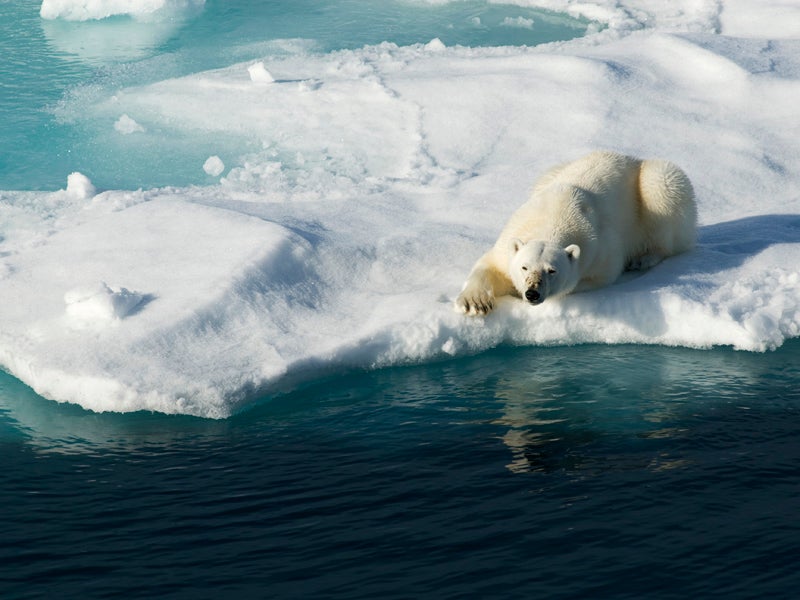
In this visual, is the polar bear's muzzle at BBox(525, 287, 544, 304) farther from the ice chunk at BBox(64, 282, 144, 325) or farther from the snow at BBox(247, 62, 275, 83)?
the snow at BBox(247, 62, 275, 83)

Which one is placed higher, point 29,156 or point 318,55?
point 318,55

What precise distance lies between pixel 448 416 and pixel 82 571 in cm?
190

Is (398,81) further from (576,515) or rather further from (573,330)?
(576,515)

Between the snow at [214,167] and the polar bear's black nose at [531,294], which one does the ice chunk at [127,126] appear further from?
the polar bear's black nose at [531,294]

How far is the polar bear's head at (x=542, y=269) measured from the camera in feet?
19.1

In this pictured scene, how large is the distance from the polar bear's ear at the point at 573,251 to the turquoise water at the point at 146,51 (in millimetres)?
3642

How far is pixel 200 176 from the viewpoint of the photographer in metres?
8.70

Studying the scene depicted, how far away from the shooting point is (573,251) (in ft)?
19.6

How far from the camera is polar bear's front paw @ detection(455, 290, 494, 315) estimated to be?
593 cm

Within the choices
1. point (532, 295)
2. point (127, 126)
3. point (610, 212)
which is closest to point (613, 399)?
point (532, 295)

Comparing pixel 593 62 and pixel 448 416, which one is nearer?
pixel 448 416

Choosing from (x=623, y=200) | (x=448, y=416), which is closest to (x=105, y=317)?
(x=448, y=416)

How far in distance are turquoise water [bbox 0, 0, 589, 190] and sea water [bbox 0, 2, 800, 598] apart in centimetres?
362

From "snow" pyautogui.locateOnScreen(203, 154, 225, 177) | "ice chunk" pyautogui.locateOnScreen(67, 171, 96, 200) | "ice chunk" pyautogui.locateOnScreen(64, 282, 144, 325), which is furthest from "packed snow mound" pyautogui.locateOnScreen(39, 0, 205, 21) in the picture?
"ice chunk" pyautogui.locateOnScreen(64, 282, 144, 325)
